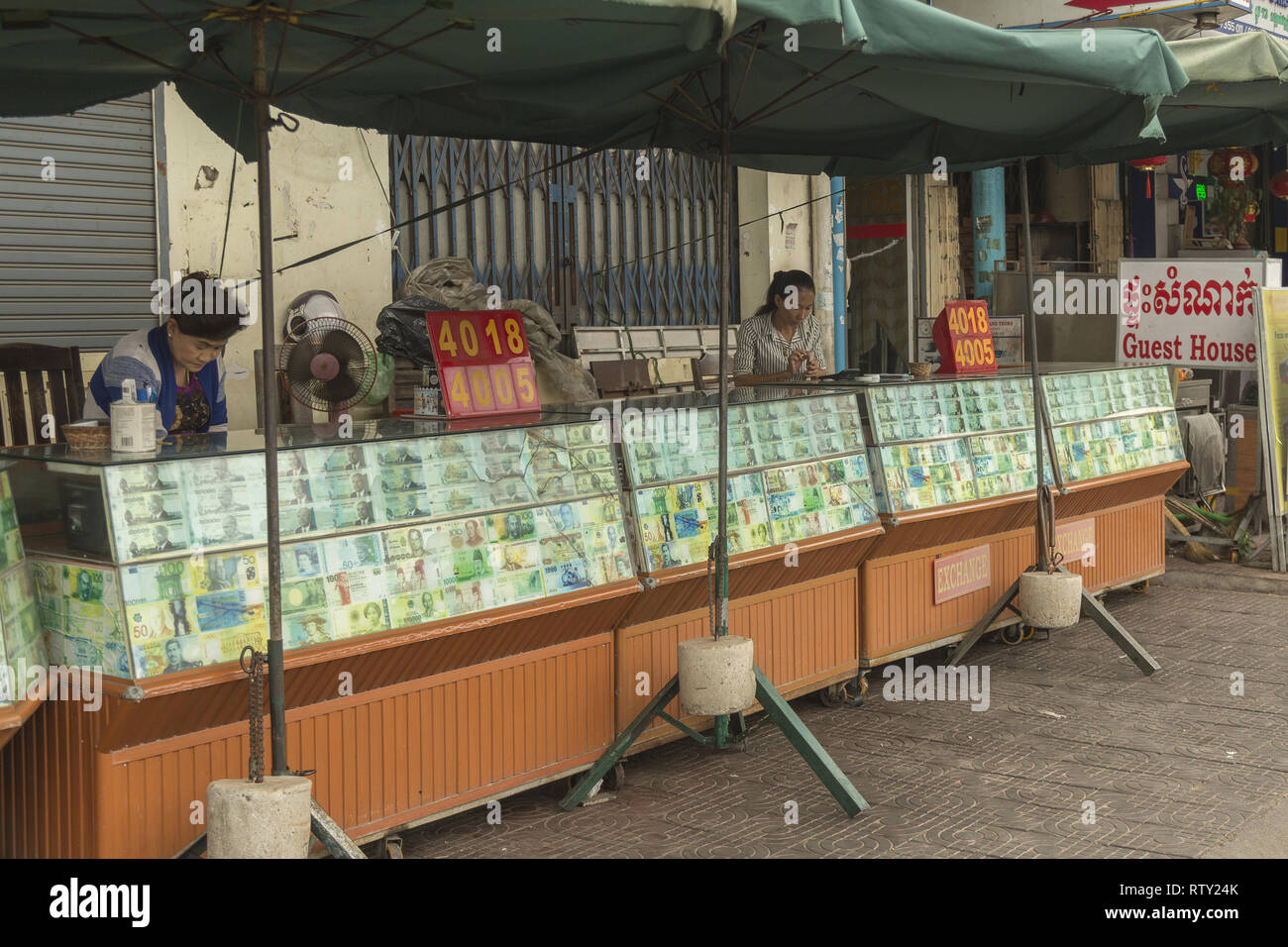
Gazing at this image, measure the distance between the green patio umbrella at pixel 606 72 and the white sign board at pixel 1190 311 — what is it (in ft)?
12.8

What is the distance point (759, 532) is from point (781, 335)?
2.96 m

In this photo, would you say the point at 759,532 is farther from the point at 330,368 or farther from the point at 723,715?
the point at 330,368

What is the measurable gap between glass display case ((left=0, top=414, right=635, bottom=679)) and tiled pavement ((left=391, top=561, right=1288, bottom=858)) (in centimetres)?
93

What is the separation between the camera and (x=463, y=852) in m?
4.77

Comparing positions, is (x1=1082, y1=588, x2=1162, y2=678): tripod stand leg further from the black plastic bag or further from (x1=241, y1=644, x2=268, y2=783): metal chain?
(x1=241, y1=644, x2=268, y2=783): metal chain

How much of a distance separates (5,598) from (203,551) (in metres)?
0.54

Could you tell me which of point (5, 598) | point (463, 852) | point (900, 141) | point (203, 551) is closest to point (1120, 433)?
point (900, 141)

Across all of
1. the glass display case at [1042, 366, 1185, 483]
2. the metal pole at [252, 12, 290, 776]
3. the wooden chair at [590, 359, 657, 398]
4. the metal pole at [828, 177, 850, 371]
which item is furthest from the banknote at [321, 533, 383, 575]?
the metal pole at [828, 177, 850, 371]

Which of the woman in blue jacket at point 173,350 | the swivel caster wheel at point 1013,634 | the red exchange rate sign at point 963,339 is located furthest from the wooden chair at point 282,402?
the swivel caster wheel at point 1013,634

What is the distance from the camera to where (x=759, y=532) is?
231 inches

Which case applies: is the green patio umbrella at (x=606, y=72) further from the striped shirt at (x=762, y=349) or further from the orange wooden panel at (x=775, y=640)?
the striped shirt at (x=762, y=349)

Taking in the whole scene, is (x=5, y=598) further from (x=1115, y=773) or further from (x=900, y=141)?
(x=900, y=141)

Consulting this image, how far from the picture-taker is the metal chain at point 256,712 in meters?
3.81

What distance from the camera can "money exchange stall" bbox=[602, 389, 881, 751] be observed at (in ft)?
17.9
